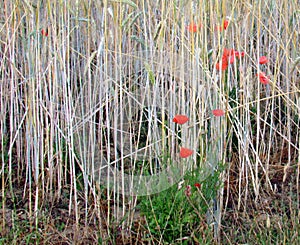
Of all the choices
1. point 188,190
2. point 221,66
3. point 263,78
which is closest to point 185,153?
point 188,190

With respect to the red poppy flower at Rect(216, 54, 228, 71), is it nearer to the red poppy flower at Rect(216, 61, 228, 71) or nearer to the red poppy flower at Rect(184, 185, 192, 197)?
the red poppy flower at Rect(216, 61, 228, 71)

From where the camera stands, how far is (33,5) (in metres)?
2.21

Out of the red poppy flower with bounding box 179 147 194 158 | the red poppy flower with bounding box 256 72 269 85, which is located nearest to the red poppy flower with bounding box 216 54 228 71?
the red poppy flower with bounding box 256 72 269 85

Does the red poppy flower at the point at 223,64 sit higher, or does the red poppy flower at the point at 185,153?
the red poppy flower at the point at 223,64

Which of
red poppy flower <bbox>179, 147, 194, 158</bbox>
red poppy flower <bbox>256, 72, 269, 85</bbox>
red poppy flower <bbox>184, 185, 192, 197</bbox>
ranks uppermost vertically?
red poppy flower <bbox>256, 72, 269, 85</bbox>

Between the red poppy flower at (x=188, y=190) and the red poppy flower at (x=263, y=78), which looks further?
the red poppy flower at (x=263, y=78)

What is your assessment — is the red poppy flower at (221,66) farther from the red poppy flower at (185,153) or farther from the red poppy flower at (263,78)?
the red poppy flower at (185,153)

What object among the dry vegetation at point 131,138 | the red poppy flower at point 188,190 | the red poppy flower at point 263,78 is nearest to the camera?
the red poppy flower at point 188,190

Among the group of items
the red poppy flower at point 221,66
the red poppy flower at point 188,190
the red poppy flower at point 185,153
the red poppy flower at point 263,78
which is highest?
the red poppy flower at point 221,66

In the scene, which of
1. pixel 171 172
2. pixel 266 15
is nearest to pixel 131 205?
pixel 171 172

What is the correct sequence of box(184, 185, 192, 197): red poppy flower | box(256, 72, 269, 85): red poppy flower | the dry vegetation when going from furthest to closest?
1. box(256, 72, 269, 85): red poppy flower
2. the dry vegetation
3. box(184, 185, 192, 197): red poppy flower

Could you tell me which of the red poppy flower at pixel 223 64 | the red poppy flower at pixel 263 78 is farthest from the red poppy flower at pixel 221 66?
the red poppy flower at pixel 263 78

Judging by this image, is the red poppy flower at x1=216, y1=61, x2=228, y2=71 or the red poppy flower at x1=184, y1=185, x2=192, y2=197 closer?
the red poppy flower at x1=184, y1=185, x2=192, y2=197

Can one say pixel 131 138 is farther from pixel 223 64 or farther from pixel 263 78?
pixel 263 78
